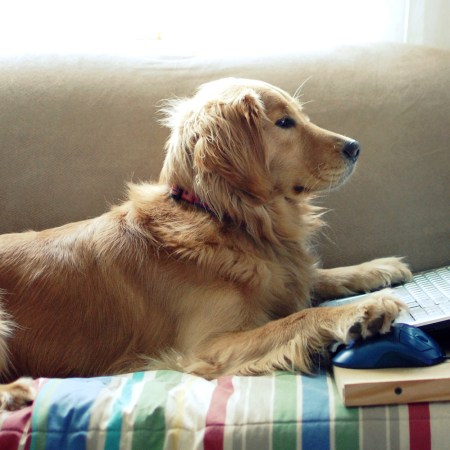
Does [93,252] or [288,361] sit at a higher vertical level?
[93,252]

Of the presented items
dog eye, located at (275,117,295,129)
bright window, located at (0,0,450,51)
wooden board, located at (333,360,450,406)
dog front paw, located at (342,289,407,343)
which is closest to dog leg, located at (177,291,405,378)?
dog front paw, located at (342,289,407,343)

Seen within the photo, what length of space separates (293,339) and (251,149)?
17.8 inches

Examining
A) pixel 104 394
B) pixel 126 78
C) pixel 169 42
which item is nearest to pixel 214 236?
pixel 104 394

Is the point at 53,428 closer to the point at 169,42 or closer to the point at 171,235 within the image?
the point at 171,235

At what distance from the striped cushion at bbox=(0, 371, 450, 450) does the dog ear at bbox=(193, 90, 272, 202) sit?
0.48m

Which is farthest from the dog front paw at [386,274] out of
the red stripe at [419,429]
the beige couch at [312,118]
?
the red stripe at [419,429]

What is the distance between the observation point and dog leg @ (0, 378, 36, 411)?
1198mm

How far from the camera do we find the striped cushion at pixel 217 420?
40.8 inches

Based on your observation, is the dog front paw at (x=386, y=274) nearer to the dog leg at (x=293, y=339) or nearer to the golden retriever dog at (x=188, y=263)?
the golden retriever dog at (x=188, y=263)

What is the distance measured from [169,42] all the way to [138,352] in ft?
4.06

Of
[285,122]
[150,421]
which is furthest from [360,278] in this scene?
[150,421]

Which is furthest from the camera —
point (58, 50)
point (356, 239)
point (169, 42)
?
point (169, 42)

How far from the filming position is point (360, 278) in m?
1.66

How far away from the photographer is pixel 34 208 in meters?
1.83
